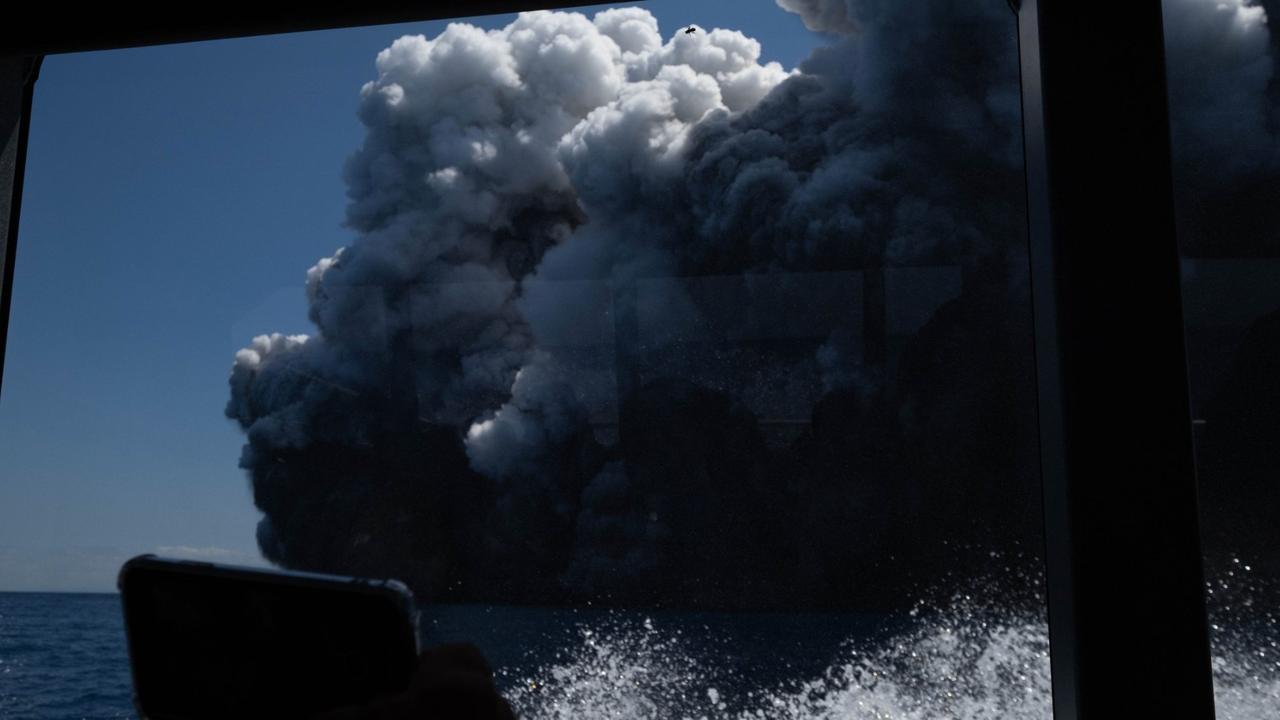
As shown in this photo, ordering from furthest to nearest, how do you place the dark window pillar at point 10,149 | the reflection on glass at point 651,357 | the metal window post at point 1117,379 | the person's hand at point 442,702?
the reflection on glass at point 651,357 → the dark window pillar at point 10,149 → the metal window post at point 1117,379 → the person's hand at point 442,702

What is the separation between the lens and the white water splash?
0.81 metres

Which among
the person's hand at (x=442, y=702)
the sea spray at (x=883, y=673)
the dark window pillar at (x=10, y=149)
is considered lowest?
the sea spray at (x=883, y=673)

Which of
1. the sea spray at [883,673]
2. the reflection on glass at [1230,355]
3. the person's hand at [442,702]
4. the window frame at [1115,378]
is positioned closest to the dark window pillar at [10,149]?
the sea spray at [883,673]

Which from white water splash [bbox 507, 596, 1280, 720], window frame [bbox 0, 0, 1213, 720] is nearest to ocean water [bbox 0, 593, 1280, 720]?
white water splash [bbox 507, 596, 1280, 720]

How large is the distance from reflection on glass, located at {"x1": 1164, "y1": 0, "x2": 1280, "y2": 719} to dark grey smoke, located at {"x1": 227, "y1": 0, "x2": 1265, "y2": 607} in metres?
2.31

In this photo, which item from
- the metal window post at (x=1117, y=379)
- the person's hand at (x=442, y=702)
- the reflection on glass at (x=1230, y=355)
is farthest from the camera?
the reflection on glass at (x=1230, y=355)

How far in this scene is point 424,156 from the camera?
5910 mm

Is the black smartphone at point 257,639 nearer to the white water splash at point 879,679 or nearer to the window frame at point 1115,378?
the white water splash at point 879,679

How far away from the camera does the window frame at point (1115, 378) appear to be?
0.58 m

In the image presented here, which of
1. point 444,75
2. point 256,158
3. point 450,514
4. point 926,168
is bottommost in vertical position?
point 450,514

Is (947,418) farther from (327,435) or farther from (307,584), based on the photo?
(307,584)

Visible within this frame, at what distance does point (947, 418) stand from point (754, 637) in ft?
10.6

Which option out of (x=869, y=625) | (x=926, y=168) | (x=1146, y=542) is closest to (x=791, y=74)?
(x=926, y=168)

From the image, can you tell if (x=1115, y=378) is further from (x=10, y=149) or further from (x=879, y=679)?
(x=879, y=679)
